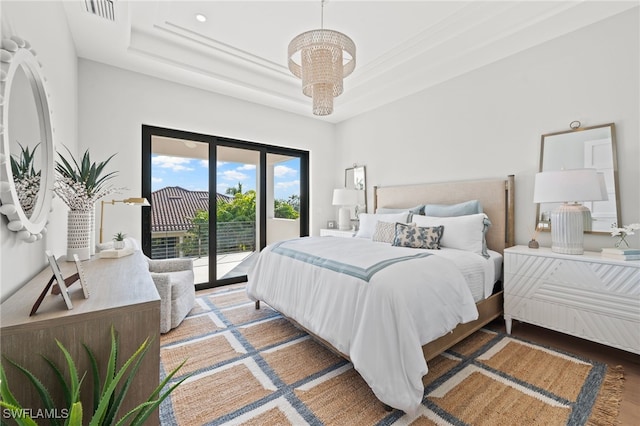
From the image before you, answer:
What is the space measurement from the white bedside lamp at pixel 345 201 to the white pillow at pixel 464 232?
5.89 ft

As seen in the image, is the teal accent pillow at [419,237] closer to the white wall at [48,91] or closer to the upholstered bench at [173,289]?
the upholstered bench at [173,289]

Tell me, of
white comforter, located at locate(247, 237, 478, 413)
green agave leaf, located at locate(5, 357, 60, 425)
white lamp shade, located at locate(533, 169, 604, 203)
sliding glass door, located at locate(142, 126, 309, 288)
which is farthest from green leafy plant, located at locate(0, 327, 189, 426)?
white lamp shade, located at locate(533, 169, 604, 203)

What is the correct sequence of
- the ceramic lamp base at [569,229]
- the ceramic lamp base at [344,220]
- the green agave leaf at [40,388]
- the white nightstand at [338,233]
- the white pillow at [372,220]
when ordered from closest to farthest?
the green agave leaf at [40,388]
the ceramic lamp base at [569,229]
the white pillow at [372,220]
the white nightstand at [338,233]
the ceramic lamp base at [344,220]

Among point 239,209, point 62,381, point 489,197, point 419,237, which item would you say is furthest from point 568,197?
point 239,209

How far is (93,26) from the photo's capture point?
2.46m

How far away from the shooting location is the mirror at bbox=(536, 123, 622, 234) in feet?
7.64

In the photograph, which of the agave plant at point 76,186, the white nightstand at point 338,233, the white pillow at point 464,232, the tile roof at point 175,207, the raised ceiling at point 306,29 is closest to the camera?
the agave plant at point 76,186

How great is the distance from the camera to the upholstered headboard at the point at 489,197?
9.63ft

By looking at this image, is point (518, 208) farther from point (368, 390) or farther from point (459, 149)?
point (368, 390)

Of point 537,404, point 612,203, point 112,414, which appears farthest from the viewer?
point 612,203

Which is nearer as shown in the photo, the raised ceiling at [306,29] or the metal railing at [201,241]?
the raised ceiling at [306,29]

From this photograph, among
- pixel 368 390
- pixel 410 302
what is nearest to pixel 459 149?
pixel 410 302

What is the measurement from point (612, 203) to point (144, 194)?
4.76m

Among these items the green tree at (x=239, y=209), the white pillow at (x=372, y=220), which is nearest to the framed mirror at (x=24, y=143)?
the green tree at (x=239, y=209)
